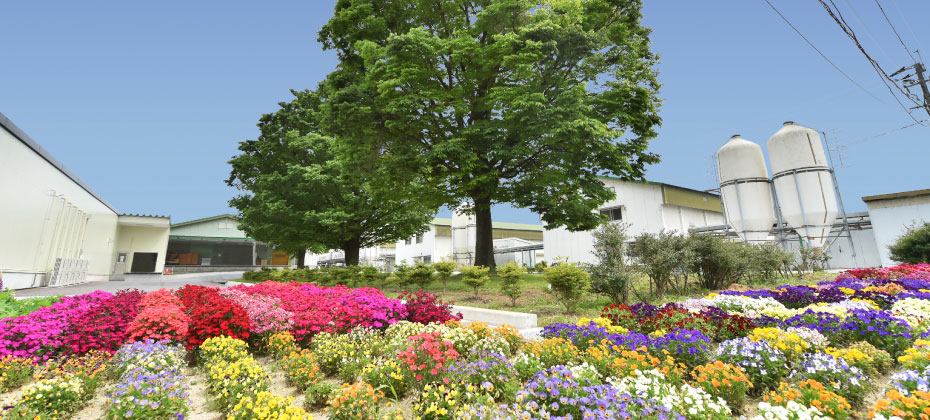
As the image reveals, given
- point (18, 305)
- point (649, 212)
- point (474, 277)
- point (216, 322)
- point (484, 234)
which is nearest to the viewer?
point (216, 322)

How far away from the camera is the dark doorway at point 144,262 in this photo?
3395cm

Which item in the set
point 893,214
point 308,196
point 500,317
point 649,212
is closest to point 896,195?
point 893,214

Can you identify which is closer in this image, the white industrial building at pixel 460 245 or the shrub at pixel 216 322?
the shrub at pixel 216 322

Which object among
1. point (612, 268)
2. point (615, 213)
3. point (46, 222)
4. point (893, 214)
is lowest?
point (612, 268)

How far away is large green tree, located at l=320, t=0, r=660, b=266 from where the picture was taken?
13.8 m

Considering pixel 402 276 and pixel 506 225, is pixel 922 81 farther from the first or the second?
pixel 506 225

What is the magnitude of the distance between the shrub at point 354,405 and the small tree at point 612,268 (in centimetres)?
715

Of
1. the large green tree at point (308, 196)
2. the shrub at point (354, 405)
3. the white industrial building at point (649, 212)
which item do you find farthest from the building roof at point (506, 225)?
the shrub at point (354, 405)

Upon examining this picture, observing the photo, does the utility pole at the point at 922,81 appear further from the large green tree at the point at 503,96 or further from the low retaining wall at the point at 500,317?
the low retaining wall at the point at 500,317

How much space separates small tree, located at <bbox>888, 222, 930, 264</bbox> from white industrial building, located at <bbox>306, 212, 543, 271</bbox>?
22.5 metres

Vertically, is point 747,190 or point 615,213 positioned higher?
point 747,190

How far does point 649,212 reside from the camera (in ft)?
91.8

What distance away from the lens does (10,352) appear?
550 centimetres

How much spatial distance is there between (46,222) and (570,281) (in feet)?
78.4
